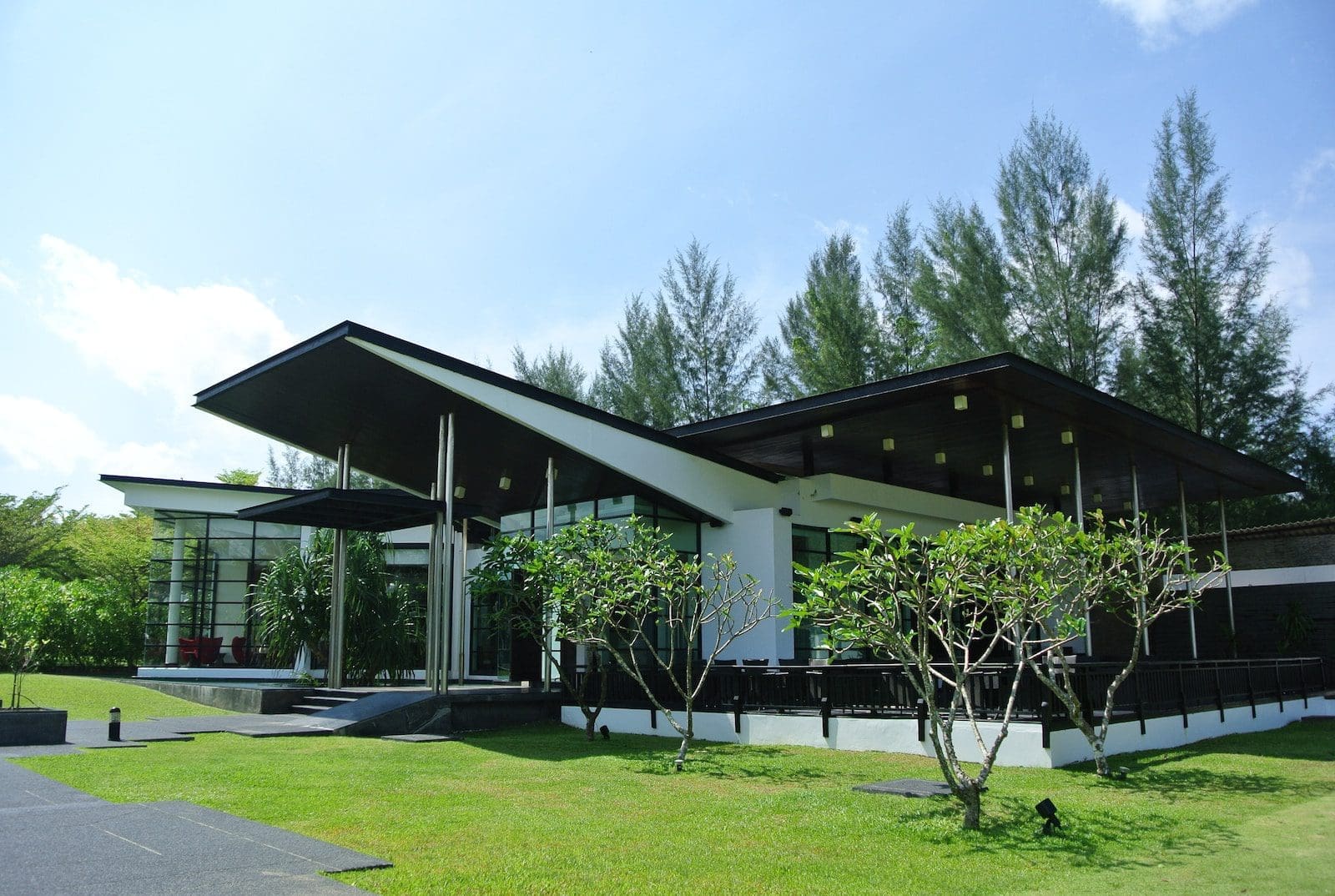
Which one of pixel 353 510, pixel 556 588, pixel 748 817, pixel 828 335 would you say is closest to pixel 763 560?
pixel 556 588

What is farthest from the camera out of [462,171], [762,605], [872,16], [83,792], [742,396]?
[742,396]

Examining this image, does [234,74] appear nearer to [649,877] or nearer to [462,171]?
[462,171]

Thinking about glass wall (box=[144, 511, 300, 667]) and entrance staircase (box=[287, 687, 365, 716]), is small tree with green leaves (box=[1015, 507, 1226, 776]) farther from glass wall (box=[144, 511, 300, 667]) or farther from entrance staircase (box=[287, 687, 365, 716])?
glass wall (box=[144, 511, 300, 667])

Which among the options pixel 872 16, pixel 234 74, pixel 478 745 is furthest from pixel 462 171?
pixel 478 745

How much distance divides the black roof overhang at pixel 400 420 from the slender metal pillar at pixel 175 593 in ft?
19.2

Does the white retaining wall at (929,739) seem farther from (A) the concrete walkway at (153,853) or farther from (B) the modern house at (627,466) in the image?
(A) the concrete walkway at (153,853)

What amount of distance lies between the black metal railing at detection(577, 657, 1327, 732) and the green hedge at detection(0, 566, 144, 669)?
14.6 metres

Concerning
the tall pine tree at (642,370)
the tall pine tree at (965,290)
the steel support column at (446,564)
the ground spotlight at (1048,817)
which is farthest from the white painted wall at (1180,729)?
the tall pine tree at (642,370)

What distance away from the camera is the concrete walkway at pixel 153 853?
505 centimetres

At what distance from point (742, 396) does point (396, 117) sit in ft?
65.7

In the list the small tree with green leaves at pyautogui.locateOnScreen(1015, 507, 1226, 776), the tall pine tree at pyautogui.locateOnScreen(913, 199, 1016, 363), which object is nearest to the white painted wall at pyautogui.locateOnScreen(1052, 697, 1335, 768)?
the small tree with green leaves at pyautogui.locateOnScreen(1015, 507, 1226, 776)

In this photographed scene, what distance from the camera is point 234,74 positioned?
36.1 feet

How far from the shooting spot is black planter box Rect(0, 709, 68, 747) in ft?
36.7

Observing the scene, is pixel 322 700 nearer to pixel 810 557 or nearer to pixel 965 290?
pixel 810 557
